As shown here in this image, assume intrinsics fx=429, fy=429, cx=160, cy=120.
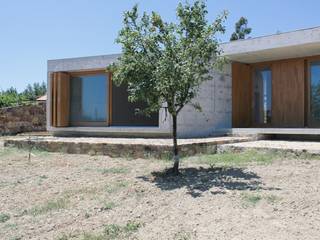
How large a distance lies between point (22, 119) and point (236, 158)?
1498cm

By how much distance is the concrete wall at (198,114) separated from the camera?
44.3 feet

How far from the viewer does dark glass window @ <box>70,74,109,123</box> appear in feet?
51.9

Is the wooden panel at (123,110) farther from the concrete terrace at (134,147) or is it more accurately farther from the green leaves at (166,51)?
the green leaves at (166,51)

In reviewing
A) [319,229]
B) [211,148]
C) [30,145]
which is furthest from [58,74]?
[319,229]

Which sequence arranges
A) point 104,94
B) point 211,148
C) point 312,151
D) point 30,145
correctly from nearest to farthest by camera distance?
1. point 312,151
2. point 211,148
3. point 30,145
4. point 104,94

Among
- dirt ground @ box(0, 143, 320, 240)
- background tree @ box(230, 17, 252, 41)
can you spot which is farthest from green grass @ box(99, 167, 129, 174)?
background tree @ box(230, 17, 252, 41)

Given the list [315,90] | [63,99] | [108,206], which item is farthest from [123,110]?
[108,206]

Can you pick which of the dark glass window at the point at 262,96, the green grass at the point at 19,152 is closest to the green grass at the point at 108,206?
the green grass at the point at 19,152

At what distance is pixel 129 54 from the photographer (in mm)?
8000

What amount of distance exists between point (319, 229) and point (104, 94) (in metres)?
11.7

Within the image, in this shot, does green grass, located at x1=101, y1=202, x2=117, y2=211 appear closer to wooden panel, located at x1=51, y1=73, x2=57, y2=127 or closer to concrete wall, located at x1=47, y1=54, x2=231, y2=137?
concrete wall, located at x1=47, y1=54, x2=231, y2=137

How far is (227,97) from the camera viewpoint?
49.2 ft

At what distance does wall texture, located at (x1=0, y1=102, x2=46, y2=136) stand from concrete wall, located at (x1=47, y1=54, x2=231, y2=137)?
21.7 feet

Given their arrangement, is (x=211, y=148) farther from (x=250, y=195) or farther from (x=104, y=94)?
(x=104, y=94)
